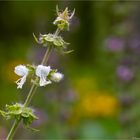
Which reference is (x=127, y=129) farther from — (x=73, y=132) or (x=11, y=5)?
(x=11, y=5)

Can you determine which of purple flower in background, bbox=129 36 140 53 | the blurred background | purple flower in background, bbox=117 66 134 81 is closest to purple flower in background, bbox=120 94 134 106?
the blurred background

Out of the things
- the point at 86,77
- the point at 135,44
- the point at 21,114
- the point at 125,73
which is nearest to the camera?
the point at 21,114

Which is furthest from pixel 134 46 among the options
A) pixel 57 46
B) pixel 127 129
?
pixel 57 46

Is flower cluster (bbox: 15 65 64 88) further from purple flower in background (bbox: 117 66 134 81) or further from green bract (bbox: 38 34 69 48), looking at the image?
purple flower in background (bbox: 117 66 134 81)

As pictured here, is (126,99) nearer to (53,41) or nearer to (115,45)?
(115,45)

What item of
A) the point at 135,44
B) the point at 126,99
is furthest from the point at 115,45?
the point at 126,99

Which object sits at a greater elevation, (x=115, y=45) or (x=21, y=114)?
(x=115, y=45)
